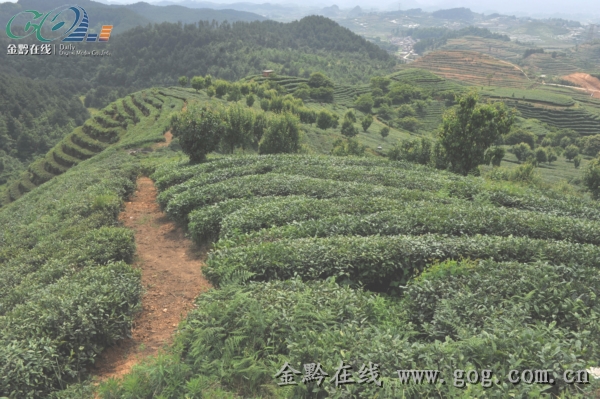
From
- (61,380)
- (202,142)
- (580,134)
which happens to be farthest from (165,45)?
(61,380)

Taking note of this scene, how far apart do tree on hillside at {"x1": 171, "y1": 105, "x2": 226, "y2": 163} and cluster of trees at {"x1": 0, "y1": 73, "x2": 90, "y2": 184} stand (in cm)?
8052

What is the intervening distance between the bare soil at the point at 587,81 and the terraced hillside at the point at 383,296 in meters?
179

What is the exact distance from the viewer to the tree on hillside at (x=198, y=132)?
64.3 feet

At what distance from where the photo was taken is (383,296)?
8391mm

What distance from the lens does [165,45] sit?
594 feet

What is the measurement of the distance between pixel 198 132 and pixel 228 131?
1060 centimetres

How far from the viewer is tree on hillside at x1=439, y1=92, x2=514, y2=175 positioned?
21.7m

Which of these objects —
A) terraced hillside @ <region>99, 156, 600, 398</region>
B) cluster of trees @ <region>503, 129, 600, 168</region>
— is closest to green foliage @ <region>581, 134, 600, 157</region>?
cluster of trees @ <region>503, 129, 600, 168</region>

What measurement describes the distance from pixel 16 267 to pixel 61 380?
6206mm

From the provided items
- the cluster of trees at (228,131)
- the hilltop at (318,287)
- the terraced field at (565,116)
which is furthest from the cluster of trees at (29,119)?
the terraced field at (565,116)

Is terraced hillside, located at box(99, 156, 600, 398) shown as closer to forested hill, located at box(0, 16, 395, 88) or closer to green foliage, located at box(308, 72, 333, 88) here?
green foliage, located at box(308, 72, 333, 88)

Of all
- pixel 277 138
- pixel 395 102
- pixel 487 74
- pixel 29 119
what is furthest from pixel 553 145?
pixel 29 119

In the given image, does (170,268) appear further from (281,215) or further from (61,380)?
(61,380)

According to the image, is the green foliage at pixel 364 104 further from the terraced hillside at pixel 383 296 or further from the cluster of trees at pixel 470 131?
the terraced hillside at pixel 383 296
